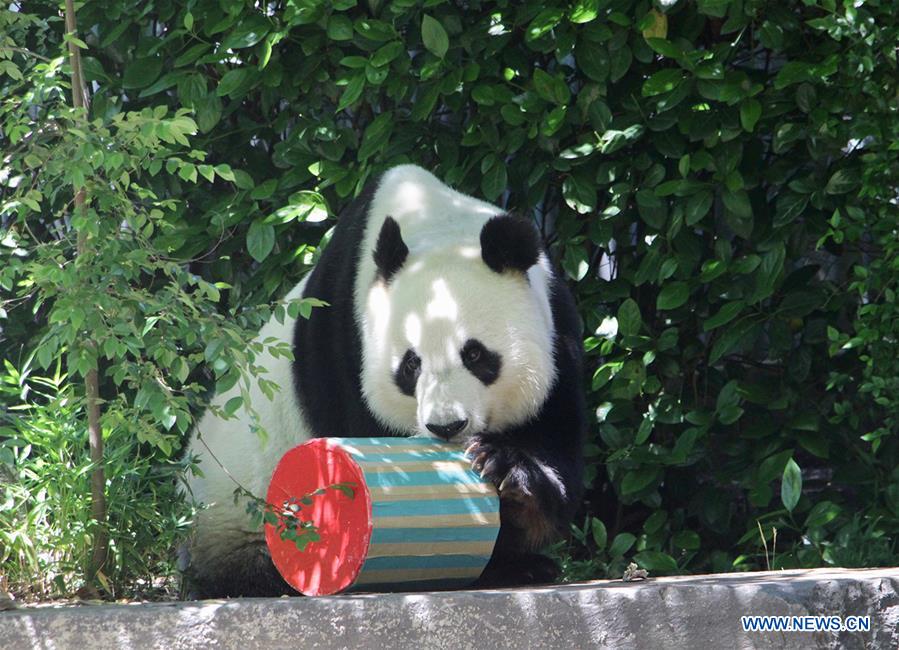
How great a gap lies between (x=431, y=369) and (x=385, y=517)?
746 mm

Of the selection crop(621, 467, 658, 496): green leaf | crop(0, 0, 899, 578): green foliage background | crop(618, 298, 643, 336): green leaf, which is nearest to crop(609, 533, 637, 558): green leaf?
crop(0, 0, 899, 578): green foliage background

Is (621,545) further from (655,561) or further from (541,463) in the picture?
(541,463)

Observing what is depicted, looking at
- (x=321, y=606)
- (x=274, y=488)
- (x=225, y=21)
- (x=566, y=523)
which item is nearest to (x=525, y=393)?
(x=566, y=523)

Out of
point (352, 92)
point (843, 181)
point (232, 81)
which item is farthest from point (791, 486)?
point (232, 81)

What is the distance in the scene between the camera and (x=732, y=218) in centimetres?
520

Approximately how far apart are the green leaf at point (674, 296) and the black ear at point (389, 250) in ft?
4.57

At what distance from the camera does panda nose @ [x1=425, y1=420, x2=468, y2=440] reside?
12.3 ft

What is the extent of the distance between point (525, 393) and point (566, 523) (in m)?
0.45

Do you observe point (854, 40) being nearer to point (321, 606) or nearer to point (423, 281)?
point (423, 281)

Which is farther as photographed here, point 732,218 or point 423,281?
point 732,218

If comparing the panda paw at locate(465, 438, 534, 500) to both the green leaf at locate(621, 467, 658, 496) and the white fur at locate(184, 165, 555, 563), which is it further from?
the green leaf at locate(621, 467, 658, 496)

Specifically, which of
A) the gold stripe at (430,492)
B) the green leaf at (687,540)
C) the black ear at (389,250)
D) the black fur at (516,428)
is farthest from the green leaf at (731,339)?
the gold stripe at (430,492)

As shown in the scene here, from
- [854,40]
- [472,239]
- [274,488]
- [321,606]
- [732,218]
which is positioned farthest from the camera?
[732,218]

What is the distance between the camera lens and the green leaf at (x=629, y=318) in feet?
17.2
